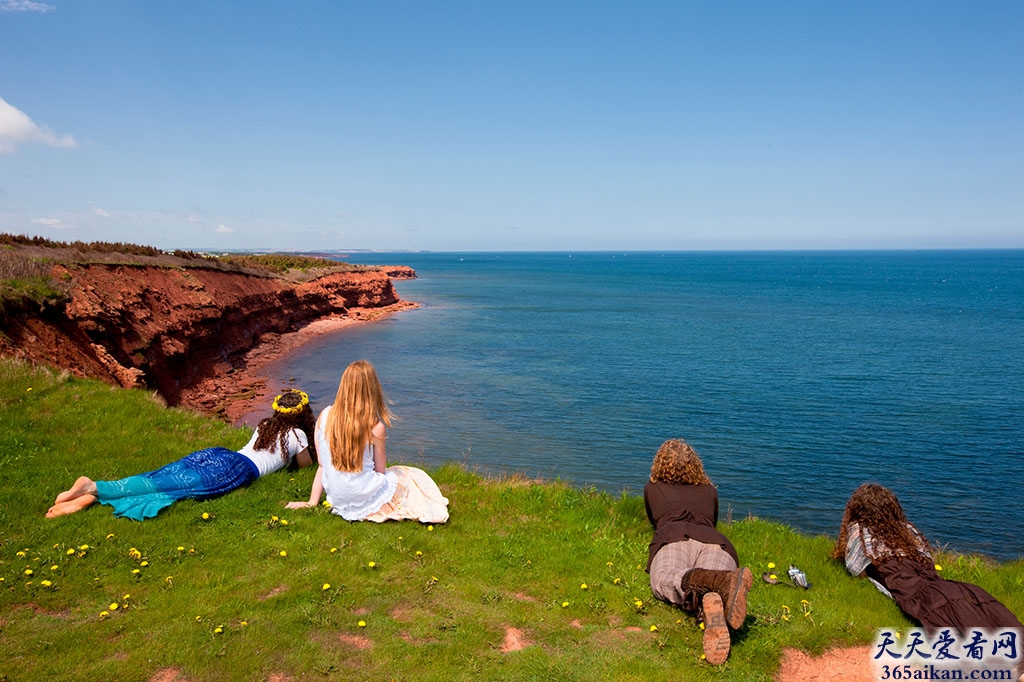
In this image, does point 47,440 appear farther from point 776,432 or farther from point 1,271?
point 776,432

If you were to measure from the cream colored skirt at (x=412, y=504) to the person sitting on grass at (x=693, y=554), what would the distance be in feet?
9.19

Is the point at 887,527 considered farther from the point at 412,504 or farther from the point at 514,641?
the point at 412,504

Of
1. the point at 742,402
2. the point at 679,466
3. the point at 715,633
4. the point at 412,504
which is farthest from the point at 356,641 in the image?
the point at 742,402

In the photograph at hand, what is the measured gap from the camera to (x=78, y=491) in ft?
26.0

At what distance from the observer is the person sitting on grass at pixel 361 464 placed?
781 centimetres

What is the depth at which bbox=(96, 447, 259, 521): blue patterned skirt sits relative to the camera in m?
8.00

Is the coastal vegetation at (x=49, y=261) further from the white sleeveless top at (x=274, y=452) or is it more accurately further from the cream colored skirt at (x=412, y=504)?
the cream colored skirt at (x=412, y=504)

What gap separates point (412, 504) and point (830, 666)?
506 cm

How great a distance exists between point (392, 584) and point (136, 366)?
24695 mm

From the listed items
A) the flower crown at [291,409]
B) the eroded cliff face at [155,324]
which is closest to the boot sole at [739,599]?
the flower crown at [291,409]

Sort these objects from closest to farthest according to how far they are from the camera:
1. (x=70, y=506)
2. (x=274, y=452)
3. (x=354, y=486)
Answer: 1. (x=70, y=506)
2. (x=354, y=486)
3. (x=274, y=452)

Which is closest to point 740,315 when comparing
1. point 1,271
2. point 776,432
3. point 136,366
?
point 776,432

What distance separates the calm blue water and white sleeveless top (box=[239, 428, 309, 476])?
425 inches

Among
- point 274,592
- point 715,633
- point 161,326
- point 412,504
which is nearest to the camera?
point 715,633
